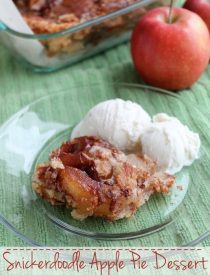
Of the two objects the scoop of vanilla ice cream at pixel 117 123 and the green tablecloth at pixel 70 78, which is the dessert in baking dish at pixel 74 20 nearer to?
the green tablecloth at pixel 70 78

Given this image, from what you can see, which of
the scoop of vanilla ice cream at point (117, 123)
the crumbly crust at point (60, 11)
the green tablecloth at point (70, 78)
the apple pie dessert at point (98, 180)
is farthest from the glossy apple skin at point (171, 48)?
the apple pie dessert at point (98, 180)

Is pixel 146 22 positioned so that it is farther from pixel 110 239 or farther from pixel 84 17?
pixel 110 239

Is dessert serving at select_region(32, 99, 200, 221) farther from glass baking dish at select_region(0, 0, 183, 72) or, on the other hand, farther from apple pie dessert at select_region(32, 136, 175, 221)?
glass baking dish at select_region(0, 0, 183, 72)

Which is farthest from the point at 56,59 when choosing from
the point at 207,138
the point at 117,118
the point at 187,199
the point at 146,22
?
the point at 187,199

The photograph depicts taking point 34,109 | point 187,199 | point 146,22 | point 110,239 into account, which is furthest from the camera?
point 146,22

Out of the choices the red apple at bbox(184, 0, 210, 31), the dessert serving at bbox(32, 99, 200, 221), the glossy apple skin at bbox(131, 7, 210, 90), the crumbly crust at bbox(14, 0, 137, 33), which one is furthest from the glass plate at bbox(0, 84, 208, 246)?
the red apple at bbox(184, 0, 210, 31)

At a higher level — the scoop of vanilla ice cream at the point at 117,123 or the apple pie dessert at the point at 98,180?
the apple pie dessert at the point at 98,180

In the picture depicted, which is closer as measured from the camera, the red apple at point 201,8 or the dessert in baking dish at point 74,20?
the dessert in baking dish at point 74,20
